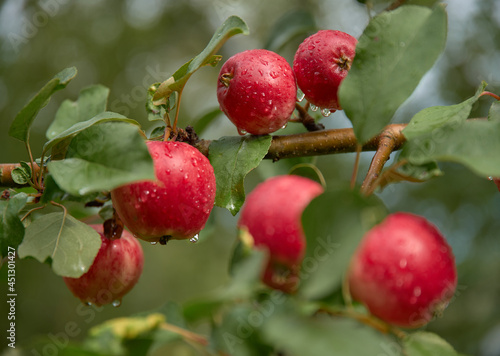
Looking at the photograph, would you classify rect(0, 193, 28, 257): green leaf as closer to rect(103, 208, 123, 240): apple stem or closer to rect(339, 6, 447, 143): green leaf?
rect(103, 208, 123, 240): apple stem

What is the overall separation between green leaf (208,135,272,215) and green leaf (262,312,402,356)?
31 cm

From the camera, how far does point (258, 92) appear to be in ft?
2.36

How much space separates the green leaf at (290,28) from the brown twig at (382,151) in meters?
0.51

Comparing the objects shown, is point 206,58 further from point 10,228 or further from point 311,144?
point 10,228

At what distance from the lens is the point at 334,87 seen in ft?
2.45

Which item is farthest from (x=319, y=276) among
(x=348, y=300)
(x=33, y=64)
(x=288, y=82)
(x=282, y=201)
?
(x=33, y=64)

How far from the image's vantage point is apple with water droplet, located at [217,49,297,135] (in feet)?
2.36

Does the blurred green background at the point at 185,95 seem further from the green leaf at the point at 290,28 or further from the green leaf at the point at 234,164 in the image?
the green leaf at the point at 234,164

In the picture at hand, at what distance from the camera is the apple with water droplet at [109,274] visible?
770 mm

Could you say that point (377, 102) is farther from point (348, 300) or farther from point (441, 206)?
point (441, 206)

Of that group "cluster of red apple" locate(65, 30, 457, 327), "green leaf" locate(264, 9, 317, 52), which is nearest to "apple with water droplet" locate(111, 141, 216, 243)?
"cluster of red apple" locate(65, 30, 457, 327)

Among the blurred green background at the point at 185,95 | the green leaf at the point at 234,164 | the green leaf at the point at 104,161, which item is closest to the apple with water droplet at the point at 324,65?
the green leaf at the point at 234,164

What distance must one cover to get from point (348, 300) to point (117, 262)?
44cm

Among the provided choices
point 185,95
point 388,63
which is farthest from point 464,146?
point 185,95
